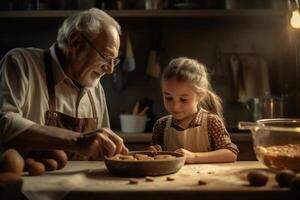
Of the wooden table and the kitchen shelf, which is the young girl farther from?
the kitchen shelf

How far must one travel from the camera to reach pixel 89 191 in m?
1.14

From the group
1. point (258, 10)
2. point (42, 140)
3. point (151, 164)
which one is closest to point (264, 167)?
point (151, 164)

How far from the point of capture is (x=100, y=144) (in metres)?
1.41

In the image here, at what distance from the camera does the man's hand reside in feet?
4.59

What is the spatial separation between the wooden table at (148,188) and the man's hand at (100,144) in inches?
3.2

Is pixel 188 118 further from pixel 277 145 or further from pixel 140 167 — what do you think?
pixel 140 167

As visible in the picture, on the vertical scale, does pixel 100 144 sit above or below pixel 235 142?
above

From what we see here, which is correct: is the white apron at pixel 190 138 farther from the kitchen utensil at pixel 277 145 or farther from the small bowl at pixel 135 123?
the small bowl at pixel 135 123

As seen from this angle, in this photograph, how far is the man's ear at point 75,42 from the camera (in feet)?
6.36

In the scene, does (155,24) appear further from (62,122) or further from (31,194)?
(31,194)

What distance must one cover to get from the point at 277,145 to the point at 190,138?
0.62 m

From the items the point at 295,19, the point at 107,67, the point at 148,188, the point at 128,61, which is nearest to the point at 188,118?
the point at 107,67

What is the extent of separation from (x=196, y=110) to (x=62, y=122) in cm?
65

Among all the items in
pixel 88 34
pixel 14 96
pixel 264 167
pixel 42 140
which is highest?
pixel 88 34
